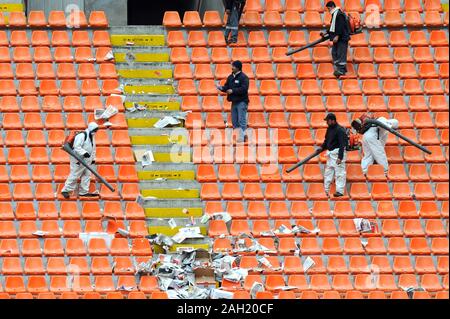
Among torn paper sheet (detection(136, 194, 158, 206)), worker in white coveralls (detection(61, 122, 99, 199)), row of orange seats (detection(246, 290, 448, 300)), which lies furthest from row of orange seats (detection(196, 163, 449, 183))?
row of orange seats (detection(246, 290, 448, 300))

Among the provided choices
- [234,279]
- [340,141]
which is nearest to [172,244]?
[234,279]

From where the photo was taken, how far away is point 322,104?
34.8 m

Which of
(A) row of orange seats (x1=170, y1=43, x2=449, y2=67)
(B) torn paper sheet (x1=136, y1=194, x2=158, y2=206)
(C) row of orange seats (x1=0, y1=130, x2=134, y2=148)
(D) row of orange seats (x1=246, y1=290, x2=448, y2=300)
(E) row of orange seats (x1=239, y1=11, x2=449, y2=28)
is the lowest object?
(D) row of orange seats (x1=246, y1=290, x2=448, y2=300)

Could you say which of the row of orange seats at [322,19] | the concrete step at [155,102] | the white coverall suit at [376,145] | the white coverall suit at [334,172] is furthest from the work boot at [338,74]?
the concrete step at [155,102]

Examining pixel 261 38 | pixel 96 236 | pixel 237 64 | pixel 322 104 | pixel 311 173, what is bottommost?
pixel 96 236

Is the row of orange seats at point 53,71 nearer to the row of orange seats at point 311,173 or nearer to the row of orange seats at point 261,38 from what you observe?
the row of orange seats at point 261,38

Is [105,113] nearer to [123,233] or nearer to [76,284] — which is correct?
[123,233]

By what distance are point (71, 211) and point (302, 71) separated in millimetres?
A: 5397

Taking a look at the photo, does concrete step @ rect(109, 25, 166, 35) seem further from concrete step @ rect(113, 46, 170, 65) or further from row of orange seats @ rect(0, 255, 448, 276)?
row of orange seats @ rect(0, 255, 448, 276)

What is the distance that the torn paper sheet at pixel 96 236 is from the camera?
32.1 metres

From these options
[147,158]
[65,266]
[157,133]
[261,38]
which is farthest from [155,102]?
[65,266]

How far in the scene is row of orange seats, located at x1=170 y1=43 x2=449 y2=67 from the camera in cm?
3547

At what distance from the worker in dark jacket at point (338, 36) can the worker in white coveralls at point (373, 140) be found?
1841 mm

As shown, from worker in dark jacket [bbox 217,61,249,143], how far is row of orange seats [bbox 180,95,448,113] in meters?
0.71
